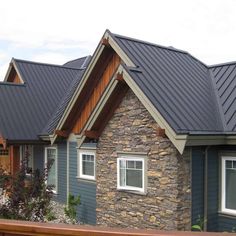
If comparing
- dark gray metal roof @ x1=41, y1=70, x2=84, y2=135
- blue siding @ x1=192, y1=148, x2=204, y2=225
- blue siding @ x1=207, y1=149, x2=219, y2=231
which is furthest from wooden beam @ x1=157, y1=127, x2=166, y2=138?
dark gray metal roof @ x1=41, y1=70, x2=84, y2=135

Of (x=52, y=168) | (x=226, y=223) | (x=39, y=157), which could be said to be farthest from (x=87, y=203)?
(x=226, y=223)

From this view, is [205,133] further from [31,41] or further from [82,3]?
[31,41]

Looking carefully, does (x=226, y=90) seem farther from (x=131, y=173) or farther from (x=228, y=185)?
(x=131, y=173)

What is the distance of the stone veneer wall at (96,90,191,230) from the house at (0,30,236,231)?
2cm

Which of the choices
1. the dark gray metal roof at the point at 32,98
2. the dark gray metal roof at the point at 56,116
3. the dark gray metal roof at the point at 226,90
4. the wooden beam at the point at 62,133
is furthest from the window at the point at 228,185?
the dark gray metal roof at the point at 32,98

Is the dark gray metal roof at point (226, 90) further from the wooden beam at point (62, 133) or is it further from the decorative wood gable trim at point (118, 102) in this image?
the wooden beam at point (62, 133)

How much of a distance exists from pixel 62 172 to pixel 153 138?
20.8 ft

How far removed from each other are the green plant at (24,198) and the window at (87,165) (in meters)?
2.41

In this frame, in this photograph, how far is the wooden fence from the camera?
1815 millimetres

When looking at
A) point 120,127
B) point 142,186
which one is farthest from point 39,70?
point 142,186

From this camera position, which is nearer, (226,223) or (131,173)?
(226,223)

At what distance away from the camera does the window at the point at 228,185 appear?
29.4 feet

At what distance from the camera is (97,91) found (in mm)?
12734

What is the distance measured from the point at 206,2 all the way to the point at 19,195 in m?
9.55
